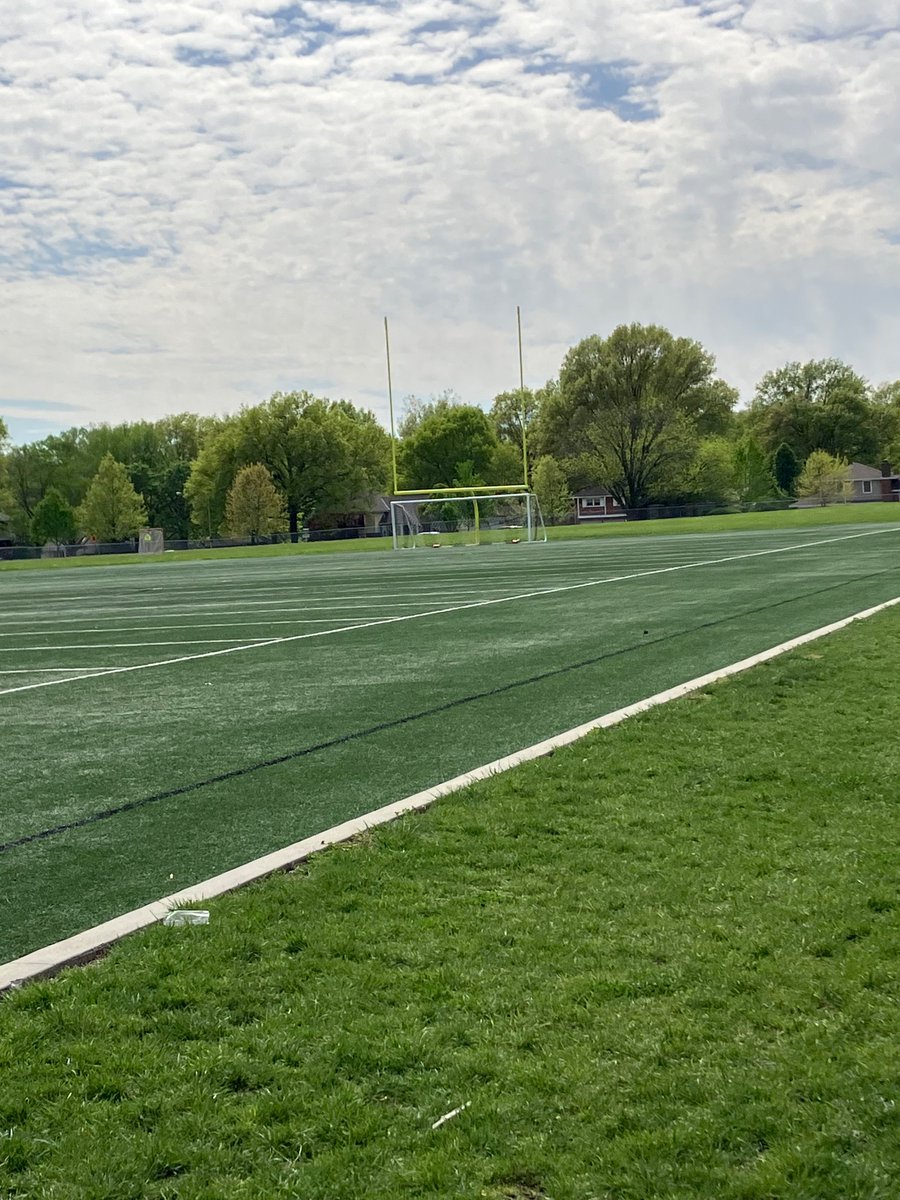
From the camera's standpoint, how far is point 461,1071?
124 inches

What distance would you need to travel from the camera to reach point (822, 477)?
94250mm

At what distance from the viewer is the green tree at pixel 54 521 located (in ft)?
291

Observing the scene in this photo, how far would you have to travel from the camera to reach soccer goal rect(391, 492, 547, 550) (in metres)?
49.1

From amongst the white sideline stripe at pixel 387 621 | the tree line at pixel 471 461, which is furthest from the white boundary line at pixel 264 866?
the tree line at pixel 471 461

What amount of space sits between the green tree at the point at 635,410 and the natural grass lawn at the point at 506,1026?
81980mm

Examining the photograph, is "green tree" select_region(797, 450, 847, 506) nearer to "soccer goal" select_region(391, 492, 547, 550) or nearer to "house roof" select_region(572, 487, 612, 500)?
"house roof" select_region(572, 487, 612, 500)

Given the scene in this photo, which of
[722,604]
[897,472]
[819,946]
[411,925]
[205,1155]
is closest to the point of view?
[205,1155]

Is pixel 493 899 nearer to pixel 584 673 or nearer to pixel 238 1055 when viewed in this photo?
pixel 238 1055

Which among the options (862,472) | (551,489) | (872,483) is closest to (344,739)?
(551,489)

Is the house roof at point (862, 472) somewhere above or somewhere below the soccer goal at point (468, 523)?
above

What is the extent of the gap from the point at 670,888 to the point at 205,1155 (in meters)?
2.23

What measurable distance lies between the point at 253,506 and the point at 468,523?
35705mm

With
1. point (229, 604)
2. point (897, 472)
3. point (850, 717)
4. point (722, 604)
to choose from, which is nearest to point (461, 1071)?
point (850, 717)

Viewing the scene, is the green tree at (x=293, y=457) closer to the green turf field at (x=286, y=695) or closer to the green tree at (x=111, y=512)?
the green tree at (x=111, y=512)
